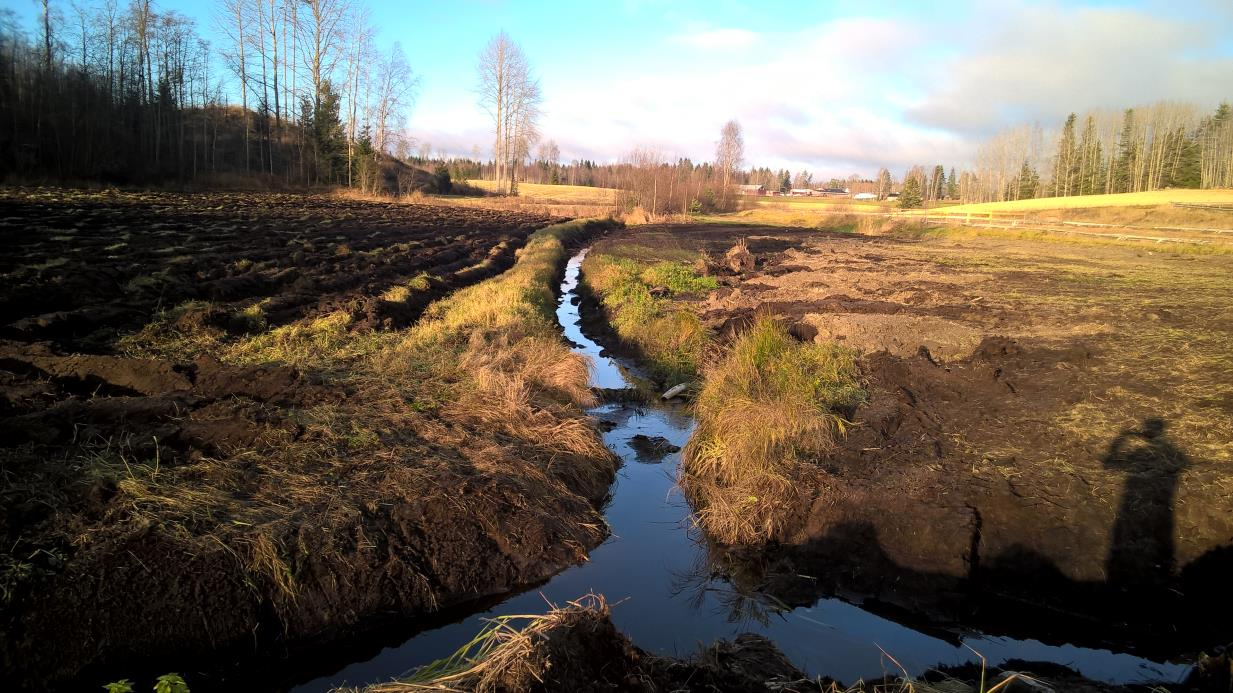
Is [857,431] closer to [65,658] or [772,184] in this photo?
[65,658]

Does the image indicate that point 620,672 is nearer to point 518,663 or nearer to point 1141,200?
point 518,663

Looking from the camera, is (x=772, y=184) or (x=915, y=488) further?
(x=772, y=184)

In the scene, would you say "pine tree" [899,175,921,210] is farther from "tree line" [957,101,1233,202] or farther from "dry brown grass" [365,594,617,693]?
"dry brown grass" [365,594,617,693]

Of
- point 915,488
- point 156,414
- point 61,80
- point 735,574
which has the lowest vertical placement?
point 735,574

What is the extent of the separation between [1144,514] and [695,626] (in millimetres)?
4452

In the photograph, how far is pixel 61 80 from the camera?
44.4 meters

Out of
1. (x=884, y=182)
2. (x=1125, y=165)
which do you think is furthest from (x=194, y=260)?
(x=884, y=182)

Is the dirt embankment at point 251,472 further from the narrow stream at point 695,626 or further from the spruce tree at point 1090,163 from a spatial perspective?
the spruce tree at point 1090,163

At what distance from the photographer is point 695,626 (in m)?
6.09

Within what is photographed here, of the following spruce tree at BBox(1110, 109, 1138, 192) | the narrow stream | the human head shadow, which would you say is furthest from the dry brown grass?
spruce tree at BBox(1110, 109, 1138, 192)

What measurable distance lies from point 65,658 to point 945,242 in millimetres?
43925

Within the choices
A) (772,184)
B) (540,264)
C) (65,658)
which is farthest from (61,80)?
(772,184)

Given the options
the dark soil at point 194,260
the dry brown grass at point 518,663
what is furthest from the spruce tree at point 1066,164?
the dry brown grass at point 518,663

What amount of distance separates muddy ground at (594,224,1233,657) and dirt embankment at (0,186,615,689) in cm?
279
